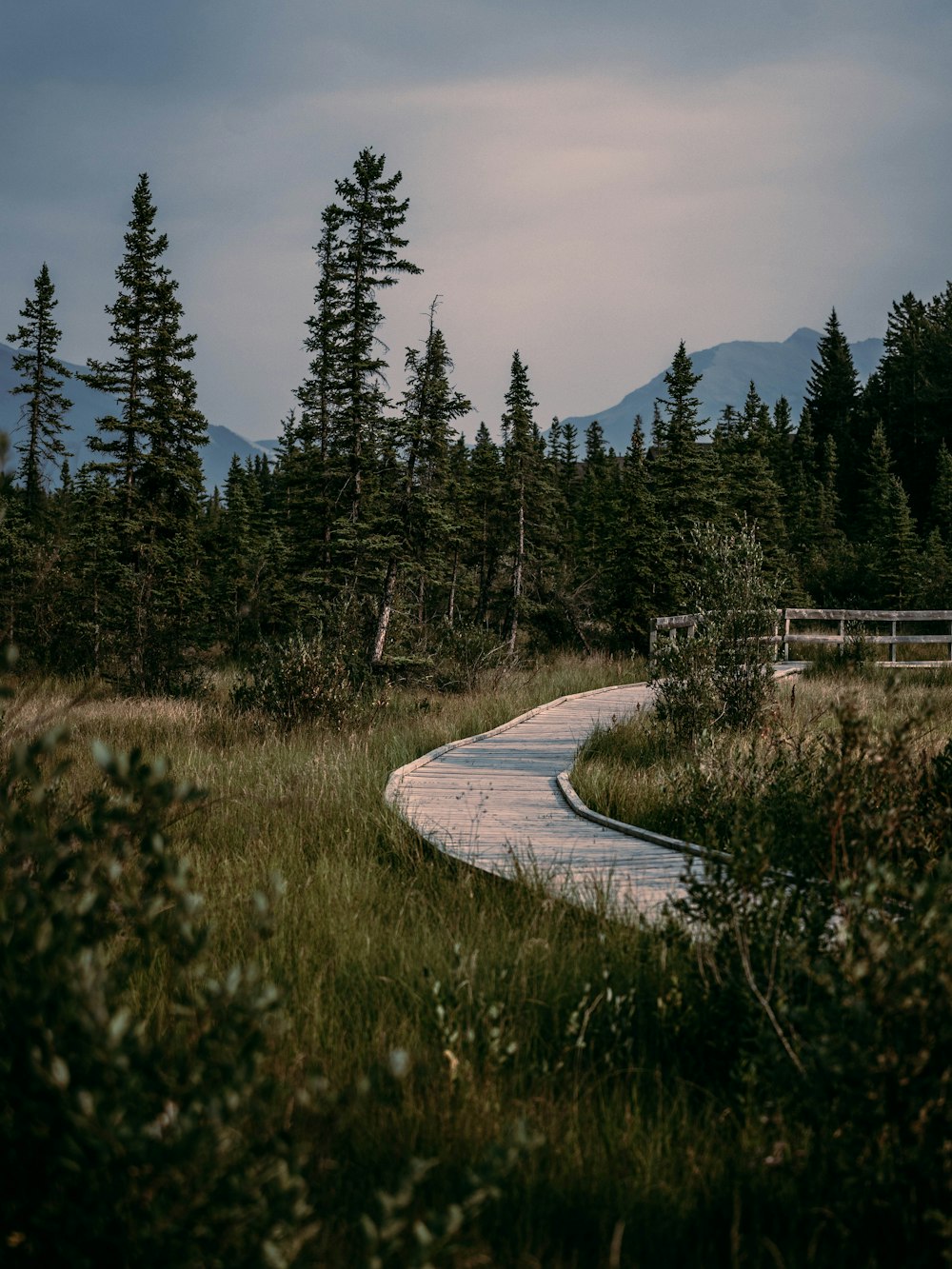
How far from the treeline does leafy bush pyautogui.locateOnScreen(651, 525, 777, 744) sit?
0.56 m

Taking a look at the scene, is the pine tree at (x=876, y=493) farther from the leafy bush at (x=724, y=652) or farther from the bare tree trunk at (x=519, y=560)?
the leafy bush at (x=724, y=652)

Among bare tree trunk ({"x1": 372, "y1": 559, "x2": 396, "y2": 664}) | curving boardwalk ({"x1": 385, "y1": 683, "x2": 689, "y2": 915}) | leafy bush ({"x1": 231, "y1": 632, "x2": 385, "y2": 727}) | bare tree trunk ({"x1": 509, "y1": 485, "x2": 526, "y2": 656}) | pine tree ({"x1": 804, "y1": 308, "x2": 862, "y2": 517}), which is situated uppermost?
pine tree ({"x1": 804, "y1": 308, "x2": 862, "y2": 517})

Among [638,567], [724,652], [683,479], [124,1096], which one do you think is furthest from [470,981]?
[683,479]

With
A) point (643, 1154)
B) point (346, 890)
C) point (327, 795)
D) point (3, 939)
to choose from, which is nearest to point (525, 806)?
point (327, 795)

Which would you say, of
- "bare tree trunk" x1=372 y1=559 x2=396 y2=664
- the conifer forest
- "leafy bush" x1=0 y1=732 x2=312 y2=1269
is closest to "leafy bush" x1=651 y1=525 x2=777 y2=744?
the conifer forest

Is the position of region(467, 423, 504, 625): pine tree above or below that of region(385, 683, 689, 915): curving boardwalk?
above

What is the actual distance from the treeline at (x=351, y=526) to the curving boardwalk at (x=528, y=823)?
3043 mm

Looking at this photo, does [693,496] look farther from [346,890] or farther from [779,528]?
[346,890]

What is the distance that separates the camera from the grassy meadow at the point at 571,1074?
7.88 ft

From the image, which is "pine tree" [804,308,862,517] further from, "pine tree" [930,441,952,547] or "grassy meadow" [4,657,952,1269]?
"grassy meadow" [4,657,952,1269]

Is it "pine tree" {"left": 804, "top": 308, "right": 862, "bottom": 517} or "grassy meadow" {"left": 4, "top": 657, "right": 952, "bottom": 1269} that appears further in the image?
"pine tree" {"left": 804, "top": 308, "right": 862, "bottom": 517}

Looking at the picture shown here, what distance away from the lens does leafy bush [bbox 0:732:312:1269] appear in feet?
5.70

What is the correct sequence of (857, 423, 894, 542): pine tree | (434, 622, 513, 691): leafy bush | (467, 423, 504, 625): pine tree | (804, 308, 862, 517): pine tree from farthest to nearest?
(804, 308, 862, 517): pine tree → (857, 423, 894, 542): pine tree → (467, 423, 504, 625): pine tree → (434, 622, 513, 691): leafy bush

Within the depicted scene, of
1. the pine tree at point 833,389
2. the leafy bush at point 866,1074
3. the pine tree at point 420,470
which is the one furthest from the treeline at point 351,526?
the pine tree at point 833,389
